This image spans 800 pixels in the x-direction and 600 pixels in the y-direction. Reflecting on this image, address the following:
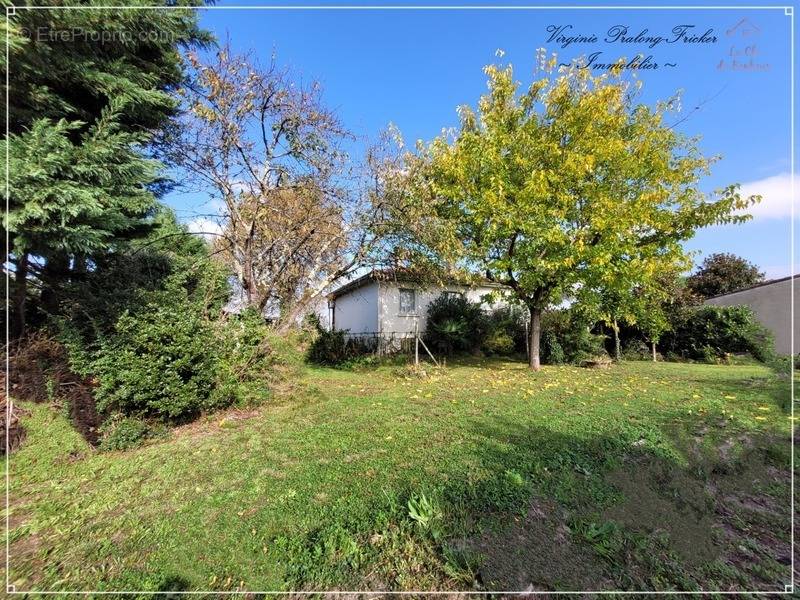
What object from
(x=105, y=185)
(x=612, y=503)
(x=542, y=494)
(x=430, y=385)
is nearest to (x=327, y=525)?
(x=542, y=494)

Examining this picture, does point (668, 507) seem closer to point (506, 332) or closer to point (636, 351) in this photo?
point (506, 332)

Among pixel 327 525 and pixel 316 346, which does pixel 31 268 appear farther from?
pixel 316 346

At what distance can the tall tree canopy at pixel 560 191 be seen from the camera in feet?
30.5

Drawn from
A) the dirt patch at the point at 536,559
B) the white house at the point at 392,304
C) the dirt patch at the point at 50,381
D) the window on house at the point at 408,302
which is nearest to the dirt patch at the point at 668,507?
the dirt patch at the point at 536,559

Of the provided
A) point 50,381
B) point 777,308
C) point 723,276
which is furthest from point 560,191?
point 723,276

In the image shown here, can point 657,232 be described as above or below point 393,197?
below

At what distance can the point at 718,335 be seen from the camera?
14359 millimetres

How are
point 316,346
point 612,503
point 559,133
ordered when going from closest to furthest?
1. point 612,503
2. point 559,133
3. point 316,346

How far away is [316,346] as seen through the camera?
560 inches

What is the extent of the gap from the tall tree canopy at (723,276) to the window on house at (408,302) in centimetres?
1668

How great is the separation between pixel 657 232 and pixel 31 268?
1443 centimetres

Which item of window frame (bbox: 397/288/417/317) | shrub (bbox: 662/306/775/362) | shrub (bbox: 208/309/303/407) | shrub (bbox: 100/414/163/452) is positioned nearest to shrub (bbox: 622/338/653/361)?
shrub (bbox: 662/306/775/362)

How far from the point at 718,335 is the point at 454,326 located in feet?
35.6

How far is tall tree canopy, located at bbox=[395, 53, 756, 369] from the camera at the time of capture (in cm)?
928
